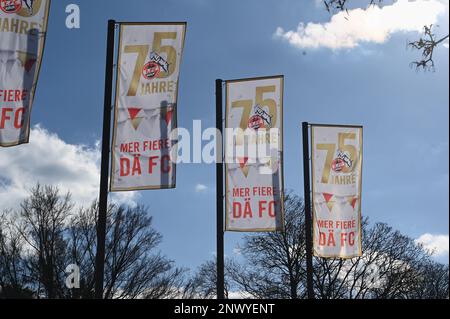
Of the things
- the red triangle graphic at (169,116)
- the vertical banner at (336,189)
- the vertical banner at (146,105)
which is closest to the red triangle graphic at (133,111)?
the vertical banner at (146,105)

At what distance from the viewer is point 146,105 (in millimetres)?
13508

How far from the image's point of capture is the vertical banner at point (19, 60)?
12.9m

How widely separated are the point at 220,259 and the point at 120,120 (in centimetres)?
427

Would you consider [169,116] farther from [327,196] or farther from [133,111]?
[327,196]

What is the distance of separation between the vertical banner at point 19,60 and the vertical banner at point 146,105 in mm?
1865

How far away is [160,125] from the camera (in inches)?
527

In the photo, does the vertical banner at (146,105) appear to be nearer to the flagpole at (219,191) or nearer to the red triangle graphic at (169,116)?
the red triangle graphic at (169,116)

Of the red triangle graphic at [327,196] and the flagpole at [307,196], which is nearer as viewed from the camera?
the red triangle graphic at [327,196]

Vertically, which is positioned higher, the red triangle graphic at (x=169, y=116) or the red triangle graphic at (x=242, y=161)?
the red triangle graphic at (x=169, y=116)

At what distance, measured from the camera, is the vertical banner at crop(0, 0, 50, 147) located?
12938mm

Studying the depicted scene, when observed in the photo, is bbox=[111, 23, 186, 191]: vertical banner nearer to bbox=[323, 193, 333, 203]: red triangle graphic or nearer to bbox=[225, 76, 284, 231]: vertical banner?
bbox=[225, 76, 284, 231]: vertical banner

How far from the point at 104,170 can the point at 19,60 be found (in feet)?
10.3

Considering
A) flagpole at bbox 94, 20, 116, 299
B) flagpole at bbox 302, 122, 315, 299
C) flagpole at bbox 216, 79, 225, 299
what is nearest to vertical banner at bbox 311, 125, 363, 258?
flagpole at bbox 302, 122, 315, 299
